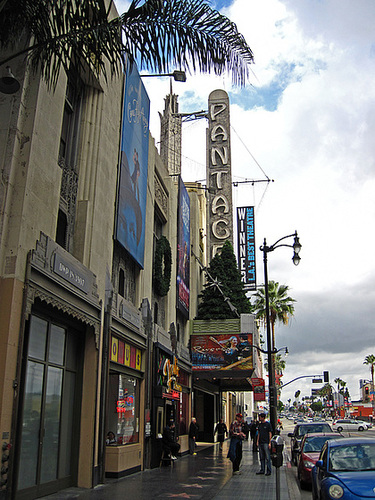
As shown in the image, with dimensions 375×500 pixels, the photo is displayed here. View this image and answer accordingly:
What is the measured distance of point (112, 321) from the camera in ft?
47.9

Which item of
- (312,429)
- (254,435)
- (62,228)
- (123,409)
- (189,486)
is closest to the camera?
(62,228)

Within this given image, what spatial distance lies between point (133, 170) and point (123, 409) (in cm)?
839

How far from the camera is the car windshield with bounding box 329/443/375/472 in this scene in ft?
28.8

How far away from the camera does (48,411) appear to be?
1134cm

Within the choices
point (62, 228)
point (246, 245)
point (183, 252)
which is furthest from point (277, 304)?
point (62, 228)

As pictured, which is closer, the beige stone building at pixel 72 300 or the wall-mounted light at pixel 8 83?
the wall-mounted light at pixel 8 83

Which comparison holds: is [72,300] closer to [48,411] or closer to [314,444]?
[48,411]

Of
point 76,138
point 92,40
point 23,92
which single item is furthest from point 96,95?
point 92,40

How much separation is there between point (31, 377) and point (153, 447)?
29.2 feet

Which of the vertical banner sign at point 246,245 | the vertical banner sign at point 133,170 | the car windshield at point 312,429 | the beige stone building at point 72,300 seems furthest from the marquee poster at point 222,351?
the vertical banner sign at point 246,245

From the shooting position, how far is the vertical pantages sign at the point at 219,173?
39388 millimetres

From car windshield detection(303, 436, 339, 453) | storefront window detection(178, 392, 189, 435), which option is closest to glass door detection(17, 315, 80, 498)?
car windshield detection(303, 436, 339, 453)

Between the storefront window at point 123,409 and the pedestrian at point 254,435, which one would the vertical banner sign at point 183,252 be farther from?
the storefront window at point 123,409

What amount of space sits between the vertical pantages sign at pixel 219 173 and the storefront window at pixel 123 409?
2203cm
